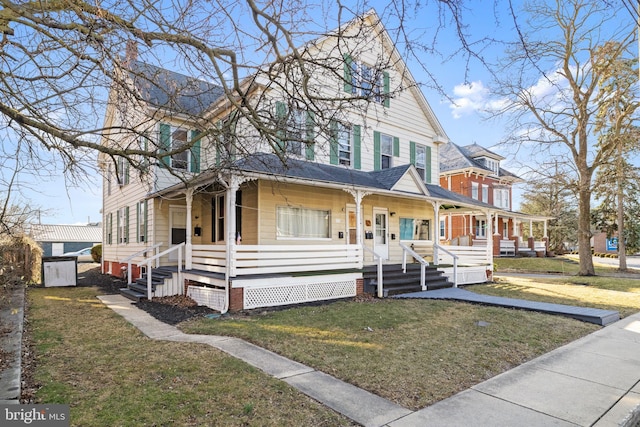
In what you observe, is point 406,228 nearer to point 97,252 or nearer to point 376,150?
point 376,150

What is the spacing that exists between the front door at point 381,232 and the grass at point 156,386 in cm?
952

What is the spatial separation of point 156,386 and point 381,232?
1133 centimetres

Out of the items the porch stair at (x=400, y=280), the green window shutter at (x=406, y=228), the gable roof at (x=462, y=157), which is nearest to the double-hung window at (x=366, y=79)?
the porch stair at (x=400, y=280)

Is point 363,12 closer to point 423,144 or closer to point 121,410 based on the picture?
point 121,410

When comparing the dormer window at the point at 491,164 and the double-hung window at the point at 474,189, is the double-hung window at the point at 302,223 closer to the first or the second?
the double-hung window at the point at 474,189

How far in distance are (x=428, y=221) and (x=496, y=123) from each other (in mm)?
6472

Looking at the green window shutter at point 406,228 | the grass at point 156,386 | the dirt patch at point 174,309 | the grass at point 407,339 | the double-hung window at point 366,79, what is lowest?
the dirt patch at point 174,309

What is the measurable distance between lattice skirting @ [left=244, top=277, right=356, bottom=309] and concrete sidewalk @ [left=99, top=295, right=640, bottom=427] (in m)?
3.02

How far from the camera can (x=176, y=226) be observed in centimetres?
1380

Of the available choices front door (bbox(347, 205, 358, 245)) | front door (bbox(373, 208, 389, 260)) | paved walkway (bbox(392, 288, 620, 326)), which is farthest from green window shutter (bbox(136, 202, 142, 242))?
paved walkway (bbox(392, 288, 620, 326))

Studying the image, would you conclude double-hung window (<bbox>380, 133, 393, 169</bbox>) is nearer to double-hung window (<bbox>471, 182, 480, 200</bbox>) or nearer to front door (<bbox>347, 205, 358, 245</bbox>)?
front door (<bbox>347, 205, 358, 245</bbox>)

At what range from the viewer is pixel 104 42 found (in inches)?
170

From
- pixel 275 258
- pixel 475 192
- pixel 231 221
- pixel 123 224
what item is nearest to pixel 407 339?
pixel 275 258

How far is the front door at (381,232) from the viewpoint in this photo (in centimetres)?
1443
